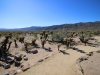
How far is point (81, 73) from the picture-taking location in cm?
785

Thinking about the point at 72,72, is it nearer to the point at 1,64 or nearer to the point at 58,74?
the point at 58,74

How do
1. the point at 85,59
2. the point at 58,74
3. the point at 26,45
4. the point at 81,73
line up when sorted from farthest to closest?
the point at 26,45
the point at 85,59
the point at 58,74
the point at 81,73

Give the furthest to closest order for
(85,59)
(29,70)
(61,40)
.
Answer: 1. (61,40)
2. (85,59)
3. (29,70)

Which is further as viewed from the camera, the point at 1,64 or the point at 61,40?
the point at 61,40

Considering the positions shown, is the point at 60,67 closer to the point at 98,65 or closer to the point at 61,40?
the point at 98,65

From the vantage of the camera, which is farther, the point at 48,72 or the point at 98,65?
the point at 98,65

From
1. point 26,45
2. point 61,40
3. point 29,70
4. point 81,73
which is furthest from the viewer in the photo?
point 61,40

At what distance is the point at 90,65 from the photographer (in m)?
9.63

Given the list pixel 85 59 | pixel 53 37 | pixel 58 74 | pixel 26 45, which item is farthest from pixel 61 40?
pixel 58 74

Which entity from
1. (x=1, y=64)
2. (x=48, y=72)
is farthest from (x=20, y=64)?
(x=48, y=72)

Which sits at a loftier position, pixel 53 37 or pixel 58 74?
pixel 53 37

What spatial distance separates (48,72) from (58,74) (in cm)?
88

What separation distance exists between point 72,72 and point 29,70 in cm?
353

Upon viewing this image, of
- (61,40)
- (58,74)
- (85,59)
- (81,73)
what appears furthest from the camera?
(61,40)
